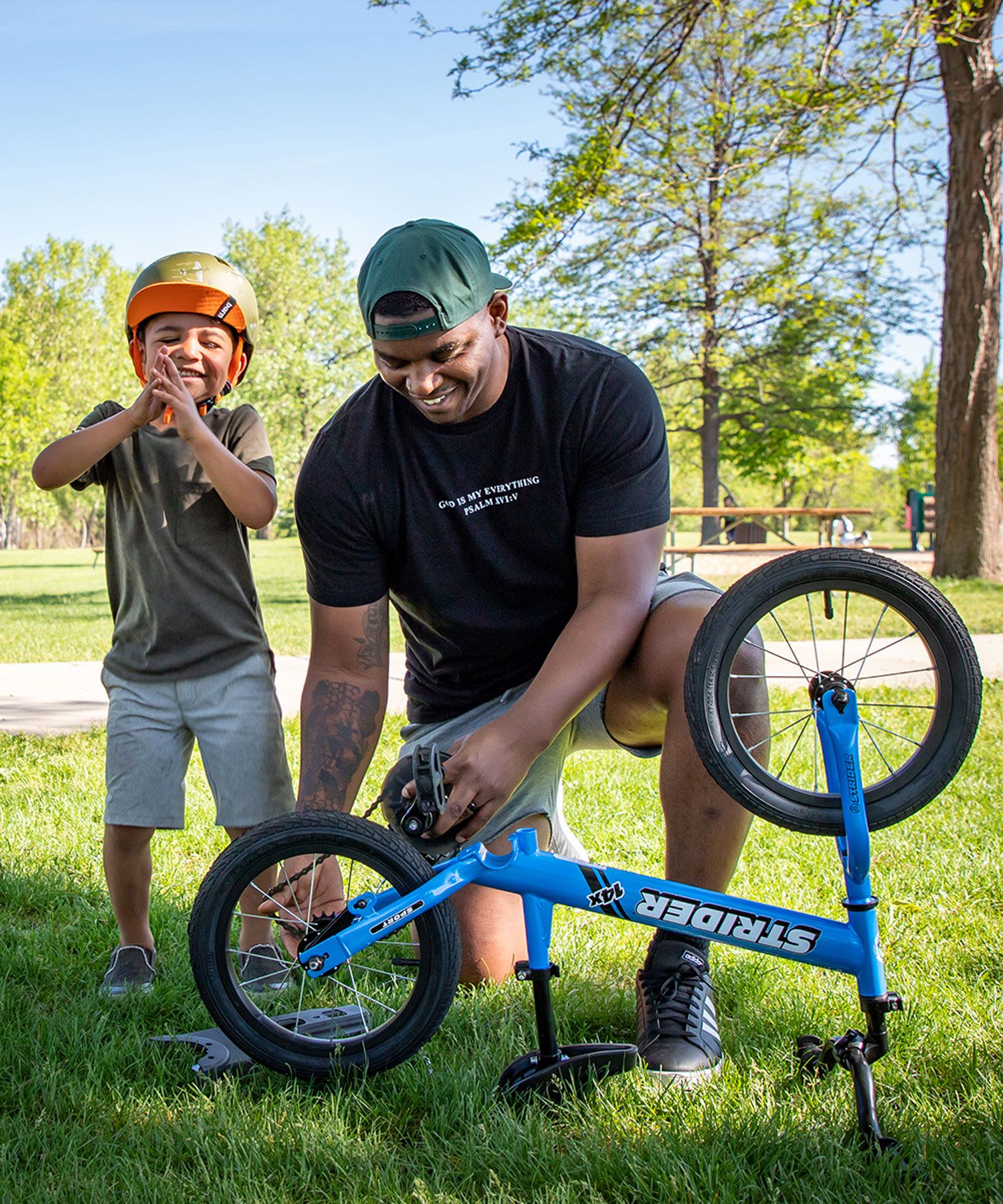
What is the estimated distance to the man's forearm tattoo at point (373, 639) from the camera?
2.56 meters

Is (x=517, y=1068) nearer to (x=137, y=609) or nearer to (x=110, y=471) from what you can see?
(x=137, y=609)

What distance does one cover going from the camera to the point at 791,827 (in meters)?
1.94

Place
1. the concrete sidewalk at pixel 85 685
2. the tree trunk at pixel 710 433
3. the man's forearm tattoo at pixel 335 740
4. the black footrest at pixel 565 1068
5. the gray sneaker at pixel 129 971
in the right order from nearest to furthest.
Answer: the black footrest at pixel 565 1068 < the man's forearm tattoo at pixel 335 740 < the gray sneaker at pixel 129 971 < the concrete sidewalk at pixel 85 685 < the tree trunk at pixel 710 433

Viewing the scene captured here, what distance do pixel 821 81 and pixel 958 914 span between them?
20.6 feet

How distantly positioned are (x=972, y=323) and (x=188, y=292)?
10978 mm

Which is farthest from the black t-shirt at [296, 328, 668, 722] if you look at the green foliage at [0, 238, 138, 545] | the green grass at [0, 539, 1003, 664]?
the green foliage at [0, 238, 138, 545]

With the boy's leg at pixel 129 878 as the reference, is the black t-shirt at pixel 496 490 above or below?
above

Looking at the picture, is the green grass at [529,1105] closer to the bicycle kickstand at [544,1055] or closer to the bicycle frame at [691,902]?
the bicycle kickstand at [544,1055]

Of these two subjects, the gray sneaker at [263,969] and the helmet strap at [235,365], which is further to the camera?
Result: the helmet strap at [235,365]

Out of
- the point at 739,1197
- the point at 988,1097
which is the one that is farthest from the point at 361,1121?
the point at 988,1097

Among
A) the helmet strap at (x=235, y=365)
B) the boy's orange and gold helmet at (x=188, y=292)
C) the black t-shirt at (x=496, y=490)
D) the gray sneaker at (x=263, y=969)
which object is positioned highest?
the boy's orange and gold helmet at (x=188, y=292)

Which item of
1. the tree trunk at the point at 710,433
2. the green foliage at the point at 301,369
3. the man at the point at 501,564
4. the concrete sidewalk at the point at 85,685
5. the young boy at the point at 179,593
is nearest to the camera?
the man at the point at 501,564

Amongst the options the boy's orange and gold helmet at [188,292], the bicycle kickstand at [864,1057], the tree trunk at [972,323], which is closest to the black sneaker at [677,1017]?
the bicycle kickstand at [864,1057]

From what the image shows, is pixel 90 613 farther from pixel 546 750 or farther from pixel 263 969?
pixel 546 750
